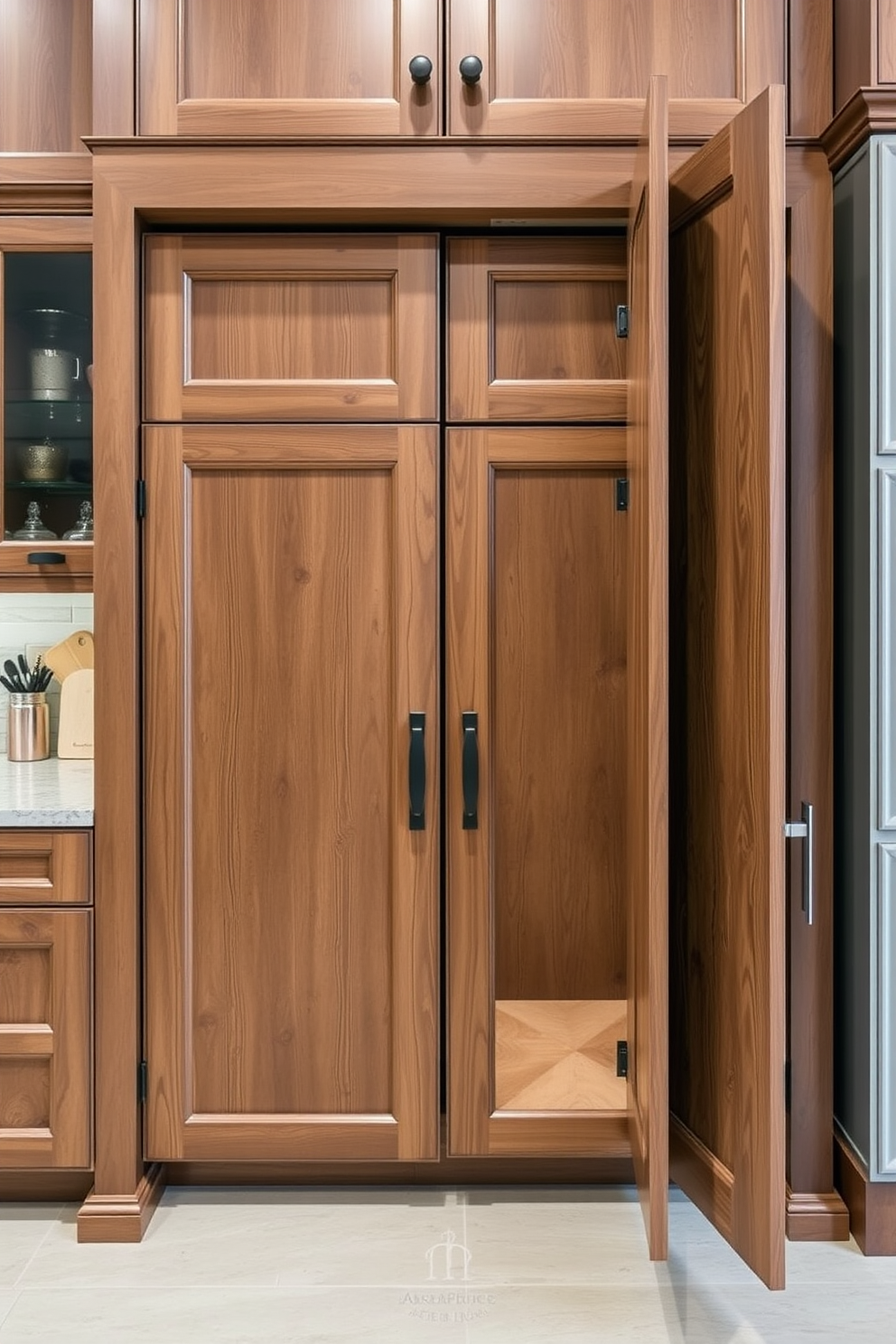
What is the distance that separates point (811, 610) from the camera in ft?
6.95

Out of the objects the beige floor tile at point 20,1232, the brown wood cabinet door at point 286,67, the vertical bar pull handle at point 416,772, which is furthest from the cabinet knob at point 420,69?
the beige floor tile at point 20,1232

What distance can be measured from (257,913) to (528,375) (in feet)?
3.98

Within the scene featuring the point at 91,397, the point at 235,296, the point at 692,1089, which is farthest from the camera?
the point at 91,397

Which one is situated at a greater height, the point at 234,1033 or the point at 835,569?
the point at 835,569

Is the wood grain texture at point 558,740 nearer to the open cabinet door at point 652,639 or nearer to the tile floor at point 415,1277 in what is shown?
the open cabinet door at point 652,639

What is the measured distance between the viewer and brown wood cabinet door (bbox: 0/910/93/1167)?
84.4 inches

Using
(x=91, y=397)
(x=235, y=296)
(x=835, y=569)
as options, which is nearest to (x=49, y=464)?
(x=91, y=397)

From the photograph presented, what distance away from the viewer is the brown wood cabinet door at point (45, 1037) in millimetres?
2143

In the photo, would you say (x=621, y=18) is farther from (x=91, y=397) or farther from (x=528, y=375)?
(x=91, y=397)

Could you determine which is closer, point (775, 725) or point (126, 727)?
point (775, 725)

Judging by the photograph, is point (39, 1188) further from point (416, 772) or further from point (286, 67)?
point (286, 67)

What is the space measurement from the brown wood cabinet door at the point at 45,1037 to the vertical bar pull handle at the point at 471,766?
786mm

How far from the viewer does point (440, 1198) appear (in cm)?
226

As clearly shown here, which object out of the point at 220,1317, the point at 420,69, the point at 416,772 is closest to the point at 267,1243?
the point at 220,1317
